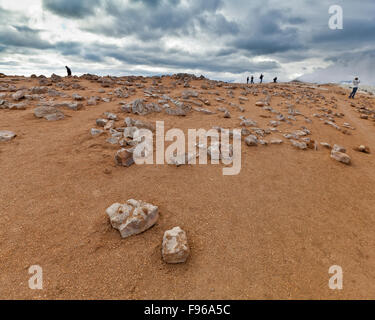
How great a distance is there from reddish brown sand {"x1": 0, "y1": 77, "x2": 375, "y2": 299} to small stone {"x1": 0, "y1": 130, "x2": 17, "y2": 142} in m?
0.20

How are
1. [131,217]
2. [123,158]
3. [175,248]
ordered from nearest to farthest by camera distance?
[175,248] → [131,217] → [123,158]

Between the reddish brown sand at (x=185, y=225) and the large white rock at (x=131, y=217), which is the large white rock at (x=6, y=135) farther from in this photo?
the large white rock at (x=131, y=217)

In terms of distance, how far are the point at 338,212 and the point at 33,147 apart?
842cm

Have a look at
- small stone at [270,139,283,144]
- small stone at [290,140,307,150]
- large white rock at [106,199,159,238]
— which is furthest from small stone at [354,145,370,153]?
large white rock at [106,199,159,238]

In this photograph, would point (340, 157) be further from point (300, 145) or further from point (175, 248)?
point (175, 248)

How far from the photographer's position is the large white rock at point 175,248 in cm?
282

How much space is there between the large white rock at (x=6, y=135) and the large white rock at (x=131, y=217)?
490 centimetres

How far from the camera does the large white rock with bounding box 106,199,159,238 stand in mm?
3188

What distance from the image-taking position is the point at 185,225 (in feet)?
11.5

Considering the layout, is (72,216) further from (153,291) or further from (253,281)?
(253,281)

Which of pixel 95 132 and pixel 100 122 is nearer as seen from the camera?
pixel 95 132

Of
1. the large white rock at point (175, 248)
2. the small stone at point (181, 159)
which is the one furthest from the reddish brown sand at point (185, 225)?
the small stone at point (181, 159)

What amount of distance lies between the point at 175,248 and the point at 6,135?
6.60 m

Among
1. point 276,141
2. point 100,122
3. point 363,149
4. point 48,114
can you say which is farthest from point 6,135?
point 363,149
